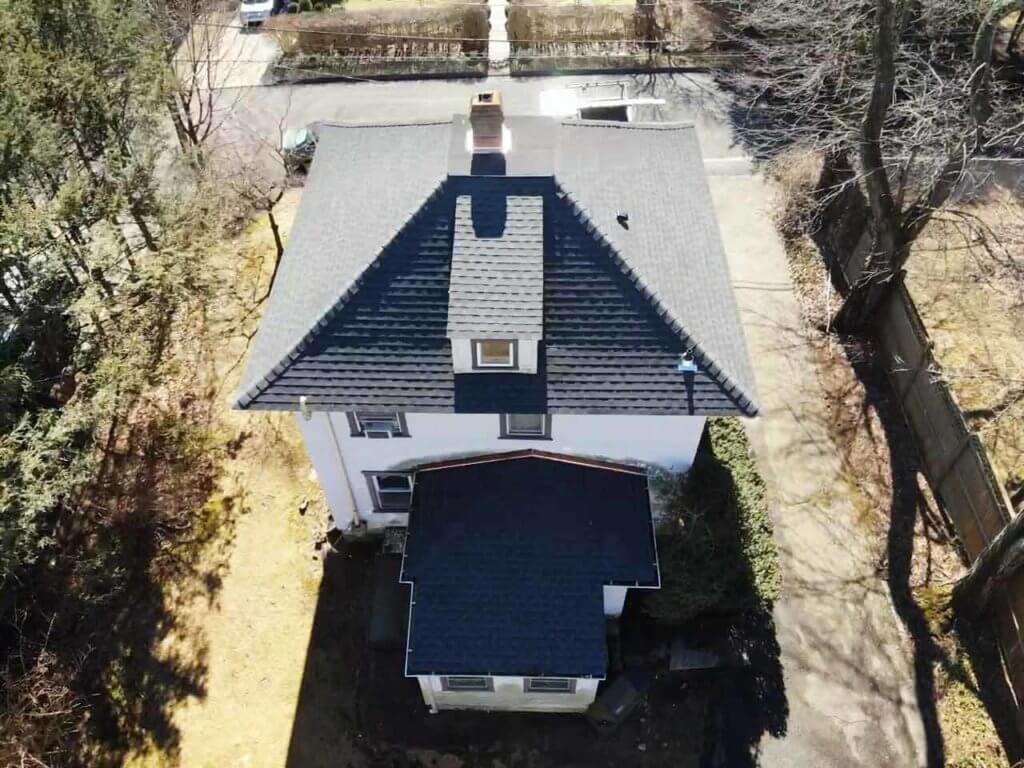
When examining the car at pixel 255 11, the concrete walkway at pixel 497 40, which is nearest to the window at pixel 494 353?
the concrete walkway at pixel 497 40

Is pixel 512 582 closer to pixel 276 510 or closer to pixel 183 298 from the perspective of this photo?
pixel 276 510

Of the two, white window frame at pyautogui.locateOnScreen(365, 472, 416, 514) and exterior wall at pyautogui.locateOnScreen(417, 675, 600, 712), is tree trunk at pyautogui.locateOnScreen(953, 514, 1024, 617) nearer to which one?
exterior wall at pyautogui.locateOnScreen(417, 675, 600, 712)

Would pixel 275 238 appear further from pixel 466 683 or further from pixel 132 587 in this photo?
pixel 466 683

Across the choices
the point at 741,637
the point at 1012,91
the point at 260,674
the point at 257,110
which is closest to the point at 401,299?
the point at 260,674

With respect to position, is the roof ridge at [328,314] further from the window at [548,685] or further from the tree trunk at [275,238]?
the tree trunk at [275,238]

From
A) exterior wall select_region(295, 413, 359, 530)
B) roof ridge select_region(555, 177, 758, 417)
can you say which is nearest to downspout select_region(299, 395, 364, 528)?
exterior wall select_region(295, 413, 359, 530)
